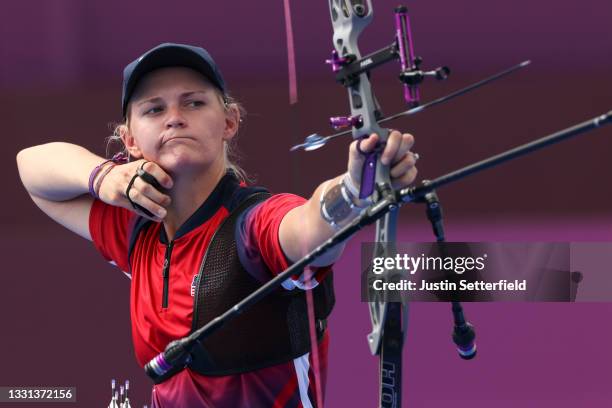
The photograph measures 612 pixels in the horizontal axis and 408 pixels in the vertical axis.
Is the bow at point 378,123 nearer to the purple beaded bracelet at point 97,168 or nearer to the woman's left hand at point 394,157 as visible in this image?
the woman's left hand at point 394,157

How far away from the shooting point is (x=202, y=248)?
1.45 metres

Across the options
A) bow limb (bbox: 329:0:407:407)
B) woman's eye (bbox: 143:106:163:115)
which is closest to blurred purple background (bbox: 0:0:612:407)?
woman's eye (bbox: 143:106:163:115)

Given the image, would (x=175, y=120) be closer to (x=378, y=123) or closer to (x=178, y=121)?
(x=178, y=121)

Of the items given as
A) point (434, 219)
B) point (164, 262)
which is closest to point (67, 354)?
point (164, 262)

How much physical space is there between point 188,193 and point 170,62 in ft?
0.65

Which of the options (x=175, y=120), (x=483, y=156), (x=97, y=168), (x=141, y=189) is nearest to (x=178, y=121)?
(x=175, y=120)

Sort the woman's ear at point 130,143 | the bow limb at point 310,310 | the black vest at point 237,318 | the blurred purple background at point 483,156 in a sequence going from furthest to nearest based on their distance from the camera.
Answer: the blurred purple background at point 483,156 → the woman's ear at point 130,143 → the black vest at point 237,318 → the bow limb at point 310,310

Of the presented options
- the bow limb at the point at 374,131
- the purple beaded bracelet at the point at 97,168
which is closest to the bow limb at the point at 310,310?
the bow limb at the point at 374,131

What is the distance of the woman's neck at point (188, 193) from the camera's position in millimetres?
1480

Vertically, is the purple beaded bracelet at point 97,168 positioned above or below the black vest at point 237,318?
above

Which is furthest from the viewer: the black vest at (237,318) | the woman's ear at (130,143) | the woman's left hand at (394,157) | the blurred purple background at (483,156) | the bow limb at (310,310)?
the blurred purple background at (483,156)

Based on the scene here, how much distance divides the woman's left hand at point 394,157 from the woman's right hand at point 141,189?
1.38 feet

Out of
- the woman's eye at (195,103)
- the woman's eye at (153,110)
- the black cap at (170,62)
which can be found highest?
the black cap at (170,62)

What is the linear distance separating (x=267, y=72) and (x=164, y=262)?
0.67 m
